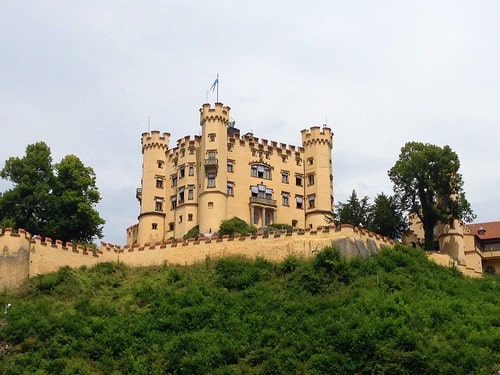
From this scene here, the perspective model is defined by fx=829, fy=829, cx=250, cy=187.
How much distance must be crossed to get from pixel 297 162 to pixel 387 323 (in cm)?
3663

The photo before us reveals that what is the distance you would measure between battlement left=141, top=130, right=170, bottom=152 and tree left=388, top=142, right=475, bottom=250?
2200 cm

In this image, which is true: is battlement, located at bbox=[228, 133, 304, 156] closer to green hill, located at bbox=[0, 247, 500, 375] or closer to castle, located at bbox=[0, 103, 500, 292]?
castle, located at bbox=[0, 103, 500, 292]

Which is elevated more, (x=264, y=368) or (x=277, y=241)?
(x=277, y=241)

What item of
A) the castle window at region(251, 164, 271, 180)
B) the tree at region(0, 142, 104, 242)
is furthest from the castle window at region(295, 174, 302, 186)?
the tree at region(0, 142, 104, 242)

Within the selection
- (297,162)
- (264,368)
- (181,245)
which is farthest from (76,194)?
(264,368)

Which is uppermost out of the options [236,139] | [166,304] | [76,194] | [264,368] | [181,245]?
[236,139]

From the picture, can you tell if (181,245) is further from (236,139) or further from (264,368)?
(236,139)

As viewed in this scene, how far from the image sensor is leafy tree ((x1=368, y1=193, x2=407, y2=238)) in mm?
61312

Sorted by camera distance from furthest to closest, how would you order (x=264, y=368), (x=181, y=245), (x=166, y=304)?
Answer: 1. (x=181, y=245)
2. (x=166, y=304)
3. (x=264, y=368)

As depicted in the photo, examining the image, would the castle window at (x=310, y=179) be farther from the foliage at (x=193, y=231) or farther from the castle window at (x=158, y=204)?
the castle window at (x=158, y=204)

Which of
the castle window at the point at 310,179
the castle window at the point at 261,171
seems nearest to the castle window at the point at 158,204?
the castle window at the point at 261,171

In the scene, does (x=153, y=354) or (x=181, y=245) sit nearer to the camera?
(x=153, y=354)

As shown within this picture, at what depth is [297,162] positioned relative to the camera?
246 feet

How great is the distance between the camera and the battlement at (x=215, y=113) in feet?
236
